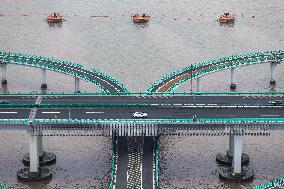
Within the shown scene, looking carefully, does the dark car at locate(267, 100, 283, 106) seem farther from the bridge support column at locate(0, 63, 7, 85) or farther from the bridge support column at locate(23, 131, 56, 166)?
the bridge support column at locate(0, 63, 7, 85)

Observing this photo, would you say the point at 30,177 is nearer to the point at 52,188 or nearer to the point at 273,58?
the point at 52,188

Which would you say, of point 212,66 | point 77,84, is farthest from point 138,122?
point 212,66

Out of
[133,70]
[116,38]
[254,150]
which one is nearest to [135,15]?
[116,38]

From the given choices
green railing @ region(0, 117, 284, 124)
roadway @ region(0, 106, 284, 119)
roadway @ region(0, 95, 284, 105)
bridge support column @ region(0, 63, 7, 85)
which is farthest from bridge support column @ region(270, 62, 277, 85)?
bridge support column @ region(0, 63, 7, 85)

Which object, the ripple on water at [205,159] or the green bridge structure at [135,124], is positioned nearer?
the green bridge structure at [135,124]

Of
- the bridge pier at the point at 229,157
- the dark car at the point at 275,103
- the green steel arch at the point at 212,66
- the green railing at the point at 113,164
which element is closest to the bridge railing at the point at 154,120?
the green railing at the point at 113,164

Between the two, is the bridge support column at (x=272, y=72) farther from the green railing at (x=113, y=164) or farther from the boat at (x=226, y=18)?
the boat at (x=226, y=18)
